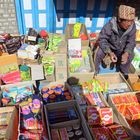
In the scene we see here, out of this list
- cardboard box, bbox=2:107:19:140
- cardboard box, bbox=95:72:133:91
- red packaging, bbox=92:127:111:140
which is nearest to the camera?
cardboard box, bbox=2:107:19:140

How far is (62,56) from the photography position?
4137 mm

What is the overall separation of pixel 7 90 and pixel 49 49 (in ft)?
4.42

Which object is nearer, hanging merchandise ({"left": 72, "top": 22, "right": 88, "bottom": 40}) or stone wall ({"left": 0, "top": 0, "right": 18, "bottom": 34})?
stone wall ({"left": 0, "top": 0, "right": 18, "bottom": 34})

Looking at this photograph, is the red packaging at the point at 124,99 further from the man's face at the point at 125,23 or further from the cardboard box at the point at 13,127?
the cardboard box at the point at 13,127

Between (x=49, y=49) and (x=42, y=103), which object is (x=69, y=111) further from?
(x=49, y=49)

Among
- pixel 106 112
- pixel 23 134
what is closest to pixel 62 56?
pixel 106 112

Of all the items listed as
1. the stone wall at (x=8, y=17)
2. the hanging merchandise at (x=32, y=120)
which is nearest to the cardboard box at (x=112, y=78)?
the hanging merchandise at (x=32, y=120)

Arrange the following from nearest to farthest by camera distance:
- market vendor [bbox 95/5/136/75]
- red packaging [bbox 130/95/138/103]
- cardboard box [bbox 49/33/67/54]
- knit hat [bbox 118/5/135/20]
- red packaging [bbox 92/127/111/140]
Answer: red packaging [bbox 92/127/111/140]
red packaging [bbox 130/95/138/103]
knit hat [bbox 118/5/135/20]
market vendor [bbox 95/5/136/75]
cardboard box [bbox 49/33/67/54]

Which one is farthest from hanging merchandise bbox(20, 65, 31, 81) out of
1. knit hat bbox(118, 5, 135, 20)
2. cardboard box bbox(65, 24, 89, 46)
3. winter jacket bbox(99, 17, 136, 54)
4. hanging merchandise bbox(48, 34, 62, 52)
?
knit hat bbox(118, 5, 135, 20)

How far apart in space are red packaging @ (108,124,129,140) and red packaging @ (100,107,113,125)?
0.11 metres

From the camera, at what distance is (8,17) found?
5.05 metres

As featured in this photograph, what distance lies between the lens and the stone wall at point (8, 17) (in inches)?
190

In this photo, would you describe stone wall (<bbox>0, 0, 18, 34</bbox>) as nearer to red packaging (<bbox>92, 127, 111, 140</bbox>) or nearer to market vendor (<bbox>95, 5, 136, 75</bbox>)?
market vendor (<bbox>95, 5, 136, 75</bbox>)

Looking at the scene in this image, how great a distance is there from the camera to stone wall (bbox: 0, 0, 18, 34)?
4830 millimetres
